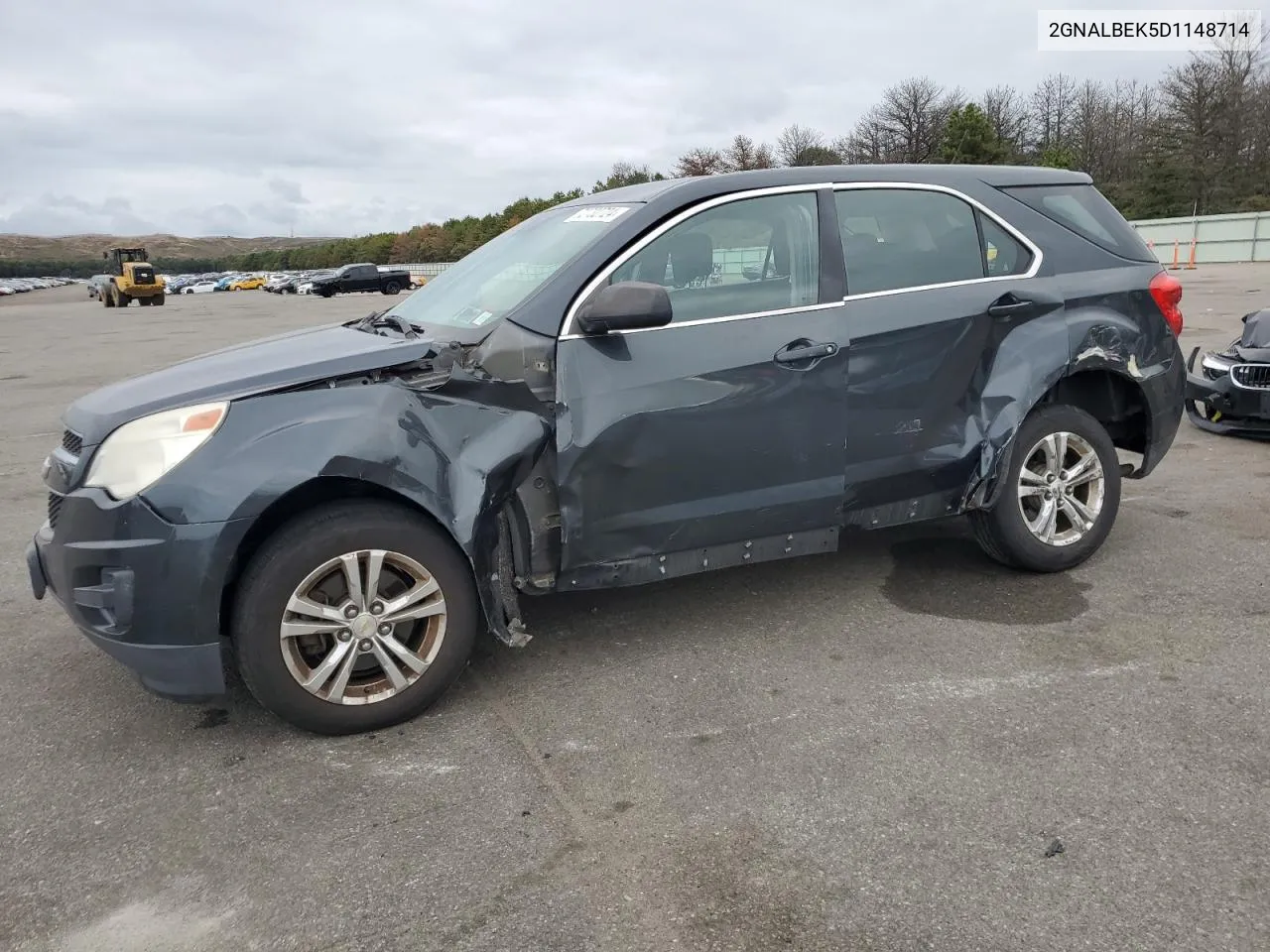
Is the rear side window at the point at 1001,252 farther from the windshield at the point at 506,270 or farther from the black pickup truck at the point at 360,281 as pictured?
the black pickup truck at the point at 360,281

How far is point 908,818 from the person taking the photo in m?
2.76

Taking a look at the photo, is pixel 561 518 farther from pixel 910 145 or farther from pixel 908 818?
pixel 910 145

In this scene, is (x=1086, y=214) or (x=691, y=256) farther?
(x=1086, y=214)

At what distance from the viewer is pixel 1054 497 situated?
178 inches

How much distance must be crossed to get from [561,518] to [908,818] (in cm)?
154

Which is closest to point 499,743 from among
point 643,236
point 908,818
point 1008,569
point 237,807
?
point 237,807

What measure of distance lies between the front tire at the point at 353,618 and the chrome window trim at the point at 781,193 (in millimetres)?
947

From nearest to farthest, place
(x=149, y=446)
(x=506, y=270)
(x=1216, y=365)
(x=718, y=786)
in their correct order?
1. (x=718, y=786)
2. (x=149, y=446)
3. (x=506, y=270)
4. (x=1216, y=365)

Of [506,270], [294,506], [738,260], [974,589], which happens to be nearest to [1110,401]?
[974,589]

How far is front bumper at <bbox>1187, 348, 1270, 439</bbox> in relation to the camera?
6.95 m

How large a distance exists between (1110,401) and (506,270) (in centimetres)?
295

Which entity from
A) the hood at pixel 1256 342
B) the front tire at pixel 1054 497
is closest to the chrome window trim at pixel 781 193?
the front tire at pixel 1054 497

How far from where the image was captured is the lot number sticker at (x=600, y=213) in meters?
3.90

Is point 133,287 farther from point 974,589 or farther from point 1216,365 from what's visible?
point 974,589
